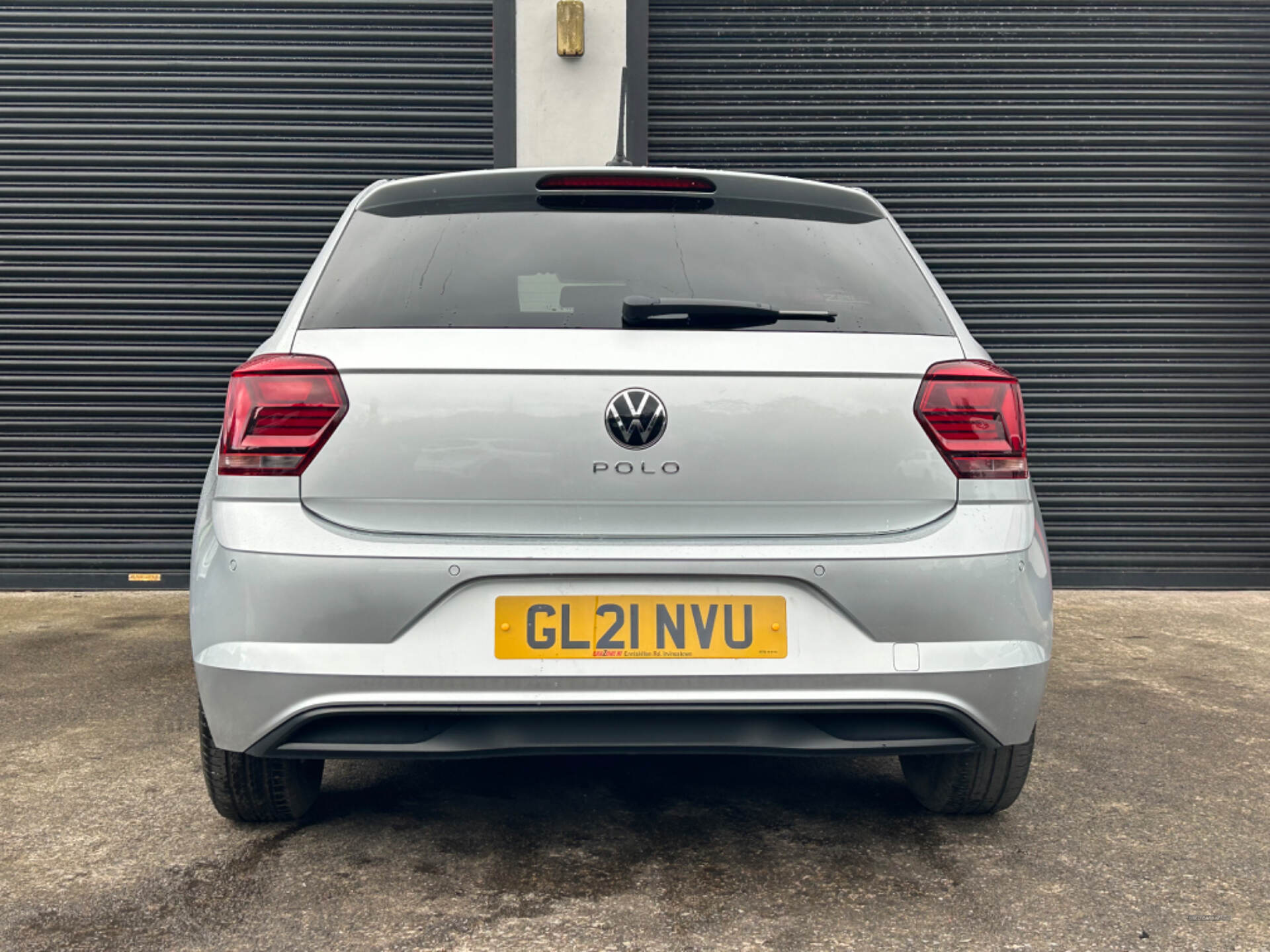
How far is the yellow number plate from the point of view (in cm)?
209

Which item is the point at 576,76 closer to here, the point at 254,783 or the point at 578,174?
the point at 578,174

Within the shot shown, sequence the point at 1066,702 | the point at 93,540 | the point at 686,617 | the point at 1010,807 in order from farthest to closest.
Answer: the point at 93,540 → the point at 1066,702 → the point at 1010,807 → the point at 686,617

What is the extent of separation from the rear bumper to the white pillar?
474 centimetres

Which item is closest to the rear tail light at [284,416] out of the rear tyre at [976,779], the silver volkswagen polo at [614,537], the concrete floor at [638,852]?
the silver volkswagen polo at [614,537]

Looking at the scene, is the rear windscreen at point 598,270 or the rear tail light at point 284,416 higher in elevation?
the rear windscreen at point 598,270

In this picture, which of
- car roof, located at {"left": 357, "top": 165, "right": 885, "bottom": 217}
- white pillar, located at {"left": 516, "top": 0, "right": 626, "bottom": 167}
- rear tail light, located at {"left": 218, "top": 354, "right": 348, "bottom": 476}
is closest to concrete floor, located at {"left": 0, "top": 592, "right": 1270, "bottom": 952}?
rear tail light, located at {"left": 218, "top": 354, "right": 348, "bottom": 476}

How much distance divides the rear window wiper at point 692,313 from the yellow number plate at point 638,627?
54 cm

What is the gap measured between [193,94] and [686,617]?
5627mm

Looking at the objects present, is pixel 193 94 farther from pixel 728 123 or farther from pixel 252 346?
pixel 728 123

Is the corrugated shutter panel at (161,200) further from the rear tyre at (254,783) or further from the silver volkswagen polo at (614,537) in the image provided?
the silver volkswagen polo at (614,537)

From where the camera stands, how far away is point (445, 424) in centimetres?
214

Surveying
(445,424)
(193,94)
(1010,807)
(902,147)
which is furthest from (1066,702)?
(193,94)

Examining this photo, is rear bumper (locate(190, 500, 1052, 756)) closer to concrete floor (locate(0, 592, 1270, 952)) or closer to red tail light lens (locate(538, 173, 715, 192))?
concrete floor (locate(0, 592, 1270, 952))

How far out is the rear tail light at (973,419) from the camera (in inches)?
87.3
